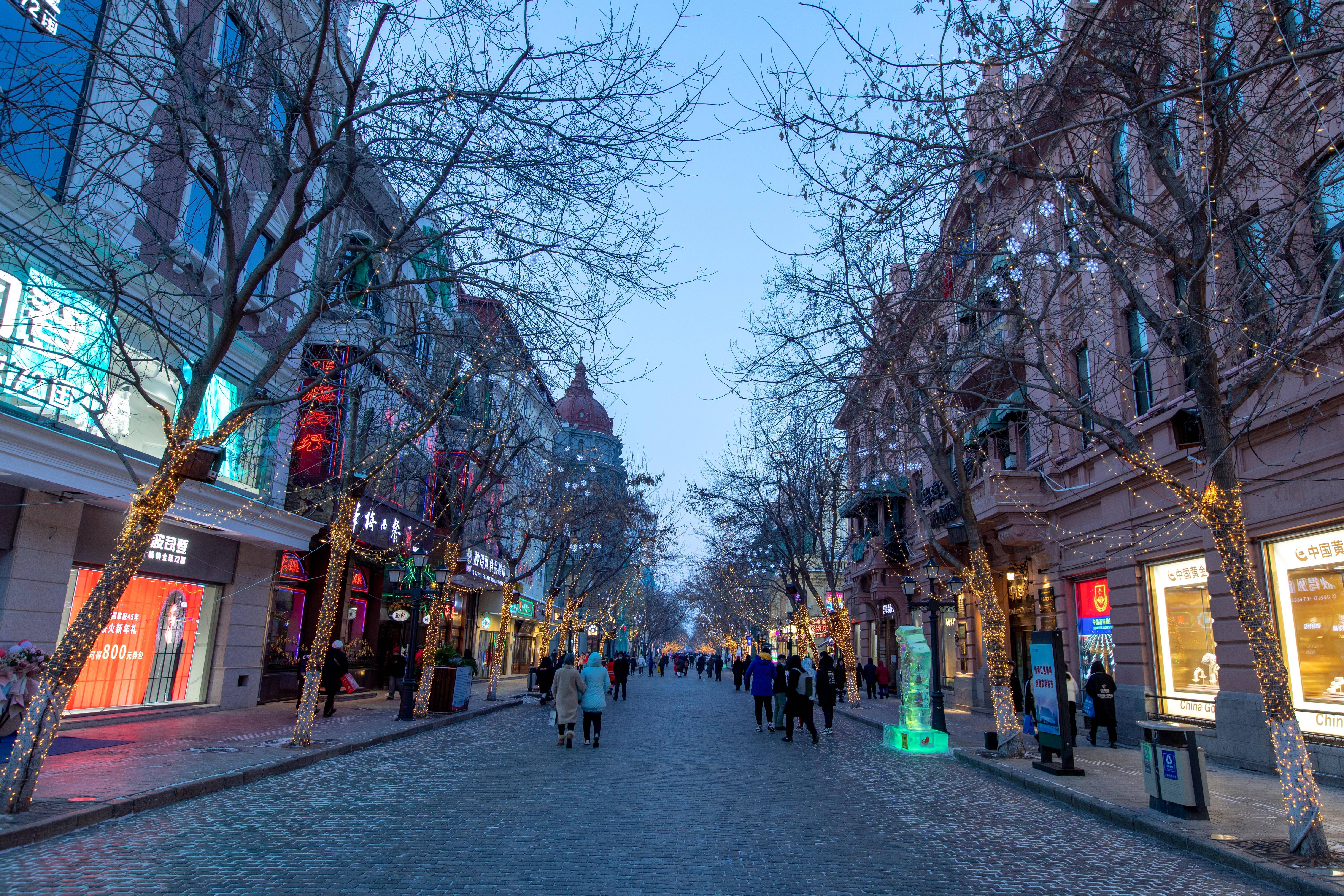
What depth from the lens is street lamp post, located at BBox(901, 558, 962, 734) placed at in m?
16.5

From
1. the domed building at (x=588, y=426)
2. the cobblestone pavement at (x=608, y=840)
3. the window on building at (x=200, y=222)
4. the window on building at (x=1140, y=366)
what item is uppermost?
the domed building at (x=588, y=426)

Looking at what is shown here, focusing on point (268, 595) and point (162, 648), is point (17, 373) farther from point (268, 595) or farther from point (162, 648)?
point (268, 595)

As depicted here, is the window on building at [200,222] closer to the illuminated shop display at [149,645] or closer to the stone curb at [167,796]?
the illuminated shop display at [149,645]

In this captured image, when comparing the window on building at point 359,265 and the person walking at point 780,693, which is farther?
the person walking at point 780,693

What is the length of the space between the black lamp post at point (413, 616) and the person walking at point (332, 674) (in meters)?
1.36

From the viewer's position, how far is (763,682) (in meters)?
18.5

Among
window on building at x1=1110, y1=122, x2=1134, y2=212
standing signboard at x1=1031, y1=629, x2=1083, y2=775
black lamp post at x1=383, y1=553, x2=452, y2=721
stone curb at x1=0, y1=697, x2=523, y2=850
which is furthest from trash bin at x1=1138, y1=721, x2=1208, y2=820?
black lamp post at x1=383, y1=553, x2=452, y2=721

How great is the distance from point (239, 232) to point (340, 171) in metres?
9.17

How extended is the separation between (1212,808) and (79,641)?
39.1 ft

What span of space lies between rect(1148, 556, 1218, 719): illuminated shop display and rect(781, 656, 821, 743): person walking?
6470 millimetres

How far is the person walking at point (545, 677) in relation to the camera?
26.9 metres

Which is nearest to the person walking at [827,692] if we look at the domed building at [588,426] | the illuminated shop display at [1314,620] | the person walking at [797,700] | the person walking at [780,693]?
the person walking at [797,700]

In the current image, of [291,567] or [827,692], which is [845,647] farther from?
[291,567]

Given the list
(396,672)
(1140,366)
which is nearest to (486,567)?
(396,672)
